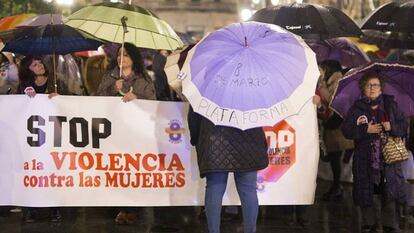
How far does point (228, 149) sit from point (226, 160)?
101mm

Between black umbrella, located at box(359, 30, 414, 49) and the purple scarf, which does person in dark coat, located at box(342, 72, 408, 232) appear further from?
black umbrella, located at box(359, 30, 414, 49)

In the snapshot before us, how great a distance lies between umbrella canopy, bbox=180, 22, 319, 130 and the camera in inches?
239

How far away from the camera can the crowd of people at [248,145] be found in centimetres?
657

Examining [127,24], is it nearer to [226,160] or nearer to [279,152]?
[226,160]

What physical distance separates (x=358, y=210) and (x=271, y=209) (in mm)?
1142

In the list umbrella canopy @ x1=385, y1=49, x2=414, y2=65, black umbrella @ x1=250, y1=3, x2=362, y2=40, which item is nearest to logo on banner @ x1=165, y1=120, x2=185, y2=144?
black umbrella @ x1=250, y1=3, x2=362, y2=40

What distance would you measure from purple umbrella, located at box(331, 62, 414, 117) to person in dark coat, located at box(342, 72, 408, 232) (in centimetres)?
25

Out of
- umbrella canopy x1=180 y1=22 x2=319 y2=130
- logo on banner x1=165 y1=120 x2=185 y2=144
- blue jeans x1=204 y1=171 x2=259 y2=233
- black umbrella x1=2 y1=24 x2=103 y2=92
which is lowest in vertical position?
blue jeans x1=204 y1=171 x2=259 y2=233

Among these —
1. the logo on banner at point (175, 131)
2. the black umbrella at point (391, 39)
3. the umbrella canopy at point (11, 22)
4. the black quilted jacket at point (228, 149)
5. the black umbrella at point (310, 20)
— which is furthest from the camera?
the umbrella canopy at point (11, 22)

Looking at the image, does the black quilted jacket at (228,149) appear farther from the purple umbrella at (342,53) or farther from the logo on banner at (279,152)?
the purple umbrella at (342,53)

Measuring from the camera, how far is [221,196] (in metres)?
6.64

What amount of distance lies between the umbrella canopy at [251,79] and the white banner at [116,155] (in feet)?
5.47

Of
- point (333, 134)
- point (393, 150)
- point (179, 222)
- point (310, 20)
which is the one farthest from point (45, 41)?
point (333, 134)

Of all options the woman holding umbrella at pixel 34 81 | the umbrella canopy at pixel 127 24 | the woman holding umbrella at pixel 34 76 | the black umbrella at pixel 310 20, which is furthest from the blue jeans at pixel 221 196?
the black umbrella at pixel 310 20
